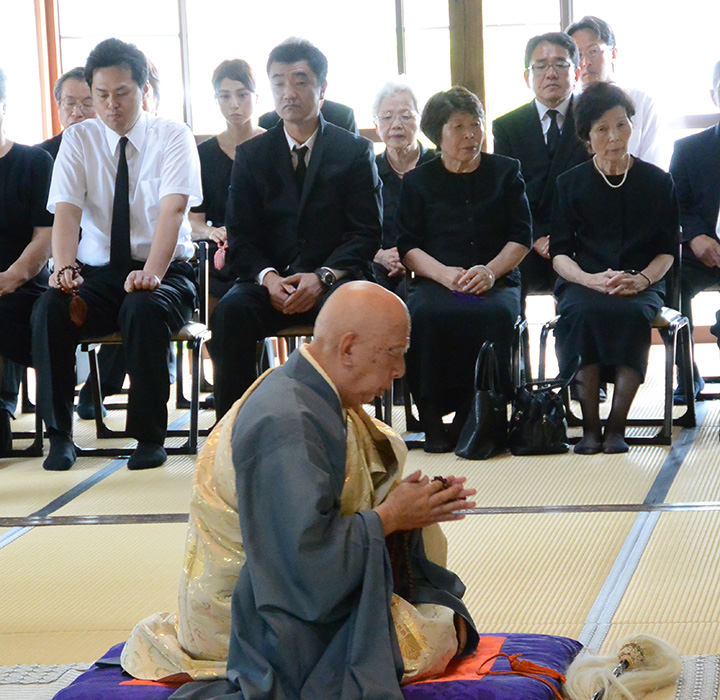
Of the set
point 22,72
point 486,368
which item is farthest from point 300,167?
point 22,72

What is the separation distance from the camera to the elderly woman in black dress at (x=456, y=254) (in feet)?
12.8

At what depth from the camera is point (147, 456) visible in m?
3.77

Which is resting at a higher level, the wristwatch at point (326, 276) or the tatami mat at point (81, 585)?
the wristwatch at point (326, 276)

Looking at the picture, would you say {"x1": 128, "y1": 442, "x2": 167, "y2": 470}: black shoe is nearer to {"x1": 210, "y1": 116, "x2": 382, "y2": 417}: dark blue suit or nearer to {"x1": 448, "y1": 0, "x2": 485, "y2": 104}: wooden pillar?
{"x1": 210, "y1": 116, "x2": 382, "y2": 417}: dark blue suit

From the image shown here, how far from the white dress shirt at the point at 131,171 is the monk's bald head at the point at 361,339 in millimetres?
2453

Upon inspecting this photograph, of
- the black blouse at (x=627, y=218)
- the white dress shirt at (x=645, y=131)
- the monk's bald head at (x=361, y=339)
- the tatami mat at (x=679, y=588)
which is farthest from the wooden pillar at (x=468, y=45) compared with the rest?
the monk's bald head at (x=361, y=339)

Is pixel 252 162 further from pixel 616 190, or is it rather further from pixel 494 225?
pixel 616 190

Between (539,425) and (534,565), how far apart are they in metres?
1.25

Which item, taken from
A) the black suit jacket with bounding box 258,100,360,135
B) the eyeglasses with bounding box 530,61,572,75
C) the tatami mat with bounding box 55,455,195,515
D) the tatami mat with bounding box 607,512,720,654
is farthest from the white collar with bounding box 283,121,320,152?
the tatami mat with bounding box 607,512,720,654

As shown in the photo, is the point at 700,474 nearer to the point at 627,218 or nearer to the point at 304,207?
the point at 627,218

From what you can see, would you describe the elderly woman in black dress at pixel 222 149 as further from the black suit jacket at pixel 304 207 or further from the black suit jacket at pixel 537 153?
the black suit jacket at pixel 537 153

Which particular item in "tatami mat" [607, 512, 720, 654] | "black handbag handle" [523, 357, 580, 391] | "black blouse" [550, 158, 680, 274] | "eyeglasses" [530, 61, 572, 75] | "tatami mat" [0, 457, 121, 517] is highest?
"eyeglasses" [530, 61, 572, 75]

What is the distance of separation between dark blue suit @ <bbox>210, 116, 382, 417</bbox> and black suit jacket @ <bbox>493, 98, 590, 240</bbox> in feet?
2.41

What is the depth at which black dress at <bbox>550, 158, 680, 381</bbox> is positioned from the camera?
12.6 feet
